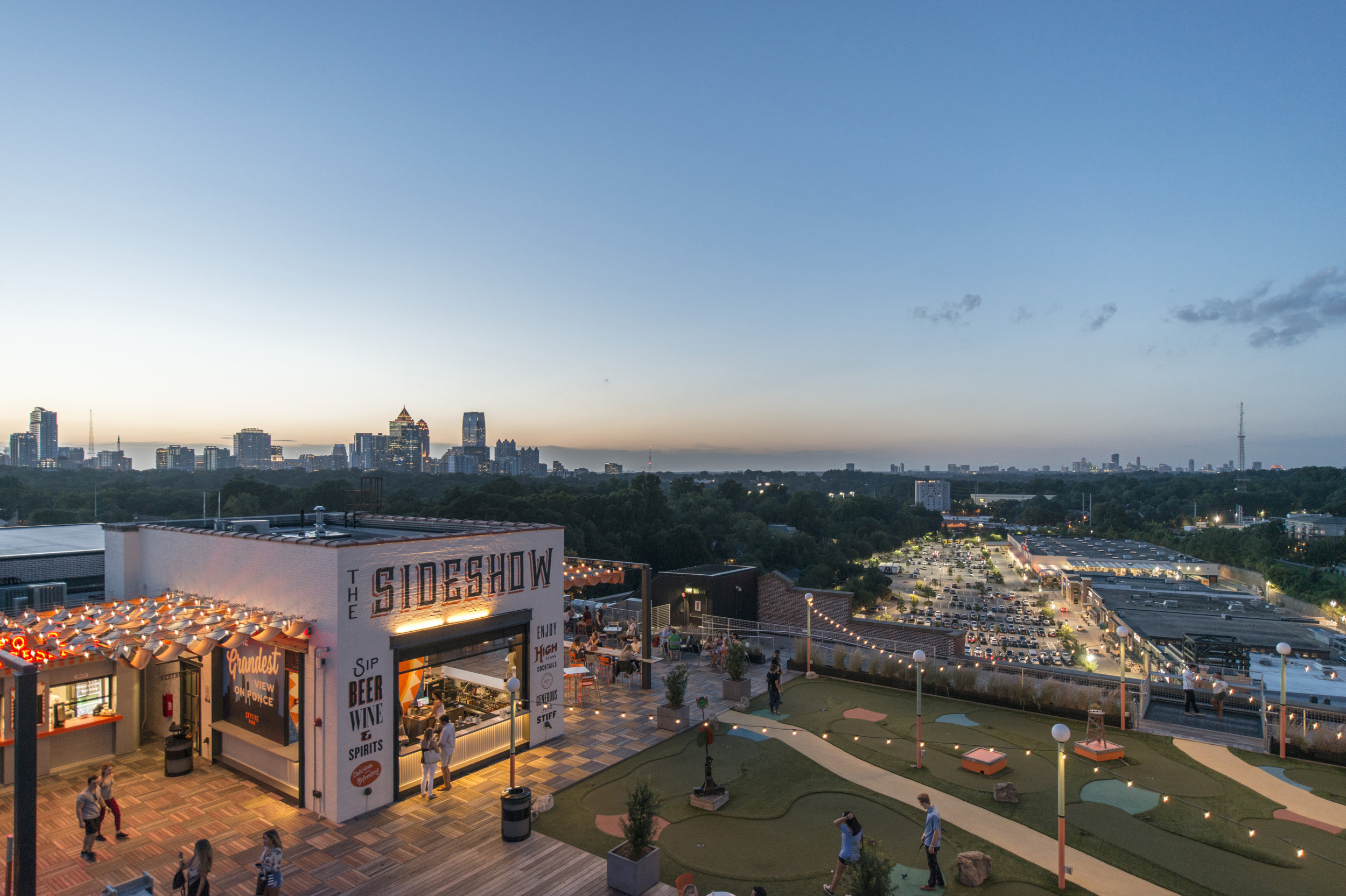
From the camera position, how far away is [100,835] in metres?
10.1

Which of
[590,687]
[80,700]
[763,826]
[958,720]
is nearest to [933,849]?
[763,826]

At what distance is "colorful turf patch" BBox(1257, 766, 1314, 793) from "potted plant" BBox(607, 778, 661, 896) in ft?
40.8

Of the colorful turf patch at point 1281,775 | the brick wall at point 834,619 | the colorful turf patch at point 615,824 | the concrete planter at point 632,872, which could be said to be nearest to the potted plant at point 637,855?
the concrete planter at point 632,872

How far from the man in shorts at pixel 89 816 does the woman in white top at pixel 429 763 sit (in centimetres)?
460

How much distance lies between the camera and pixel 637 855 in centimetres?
895

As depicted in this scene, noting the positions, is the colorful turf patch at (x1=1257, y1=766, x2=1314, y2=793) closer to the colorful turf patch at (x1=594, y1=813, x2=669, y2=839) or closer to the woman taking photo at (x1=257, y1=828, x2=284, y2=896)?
the colorful turf patch at (x1=594, y1=813, x2=669, y2=839)

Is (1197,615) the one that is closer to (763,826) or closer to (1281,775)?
(1281,775)

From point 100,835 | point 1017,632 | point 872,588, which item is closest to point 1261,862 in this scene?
point 100,835

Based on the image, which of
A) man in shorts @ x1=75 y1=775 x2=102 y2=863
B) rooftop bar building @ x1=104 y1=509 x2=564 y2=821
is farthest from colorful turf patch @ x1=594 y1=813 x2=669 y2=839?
man in shorts @ x1=75 y1=775 x2=102 y2=863

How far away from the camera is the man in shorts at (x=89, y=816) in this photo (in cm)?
959

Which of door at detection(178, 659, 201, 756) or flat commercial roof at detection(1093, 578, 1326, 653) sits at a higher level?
door at detection(178, 659, 201, 756)

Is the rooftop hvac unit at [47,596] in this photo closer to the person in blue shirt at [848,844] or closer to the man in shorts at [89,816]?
the man in shorts at [89,816]

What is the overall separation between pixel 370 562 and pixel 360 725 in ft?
9.17

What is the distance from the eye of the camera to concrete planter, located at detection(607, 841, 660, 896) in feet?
29.0
